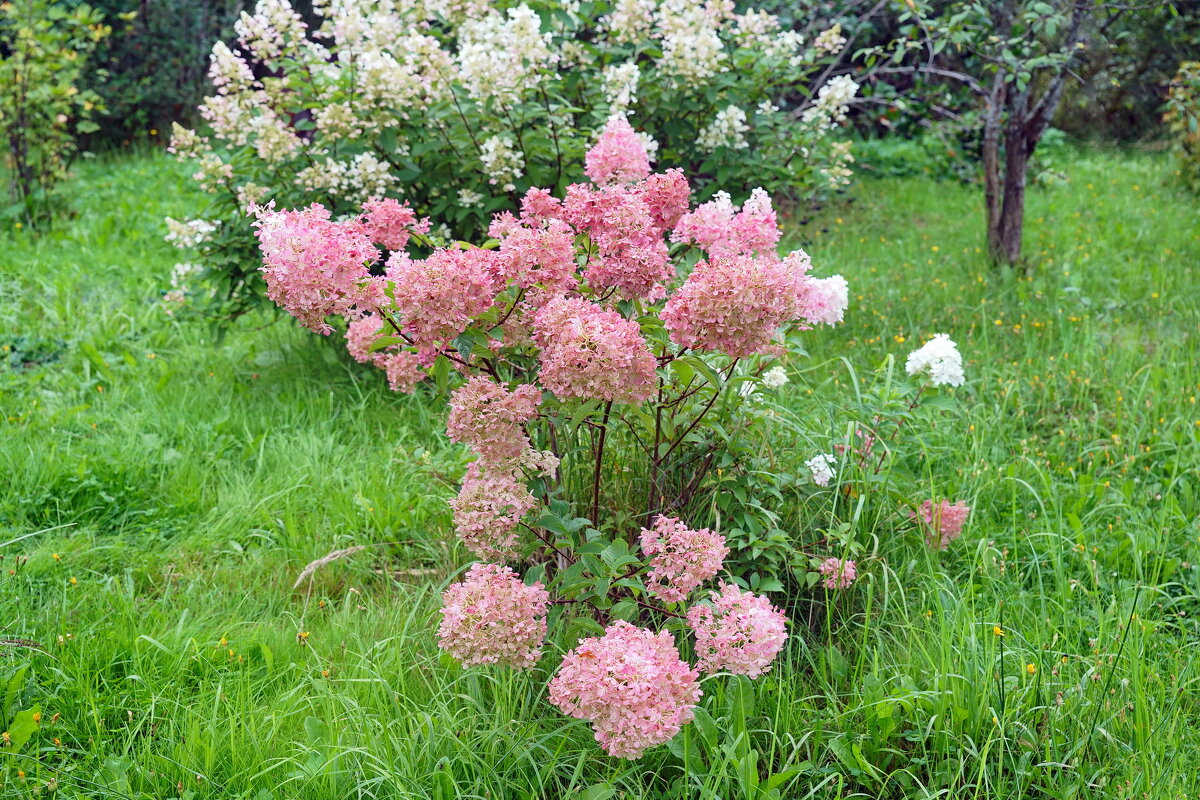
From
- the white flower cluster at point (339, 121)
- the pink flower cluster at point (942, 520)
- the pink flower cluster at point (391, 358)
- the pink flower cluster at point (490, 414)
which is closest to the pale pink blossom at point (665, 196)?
the pink flower cluster at point (490, 414)

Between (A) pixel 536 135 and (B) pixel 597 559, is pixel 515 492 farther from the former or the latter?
(A) pixel 536 135

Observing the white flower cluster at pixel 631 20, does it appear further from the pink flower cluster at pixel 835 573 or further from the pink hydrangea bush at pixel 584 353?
the pink flower cluster at pixel 835 573

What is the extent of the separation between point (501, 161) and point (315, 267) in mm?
1843

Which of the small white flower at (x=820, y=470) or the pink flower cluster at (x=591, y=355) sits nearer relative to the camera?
the pink flower cluster at (x=591, y=355)

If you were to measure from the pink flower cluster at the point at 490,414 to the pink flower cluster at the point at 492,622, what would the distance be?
0.86 ft

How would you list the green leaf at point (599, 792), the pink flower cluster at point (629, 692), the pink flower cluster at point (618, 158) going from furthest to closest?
the pink flower cluster at point (618, 158), the green leaf at point (599, 792), the pink flower cluster at point (629, 692)

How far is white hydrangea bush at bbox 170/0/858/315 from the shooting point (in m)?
3.62

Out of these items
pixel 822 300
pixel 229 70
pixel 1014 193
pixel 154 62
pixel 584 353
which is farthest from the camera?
pixel 154 62

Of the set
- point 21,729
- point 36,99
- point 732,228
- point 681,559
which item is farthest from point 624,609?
point 36,99

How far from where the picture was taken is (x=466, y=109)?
365 centimetres

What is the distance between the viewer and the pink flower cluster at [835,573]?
237 centimetres

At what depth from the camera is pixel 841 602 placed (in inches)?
99.2

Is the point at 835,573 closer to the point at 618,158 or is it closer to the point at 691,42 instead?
the point at 618,158

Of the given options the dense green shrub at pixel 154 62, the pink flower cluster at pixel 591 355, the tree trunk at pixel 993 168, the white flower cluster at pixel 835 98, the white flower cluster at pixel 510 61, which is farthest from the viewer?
the dense green shrub at pixel 154 62
